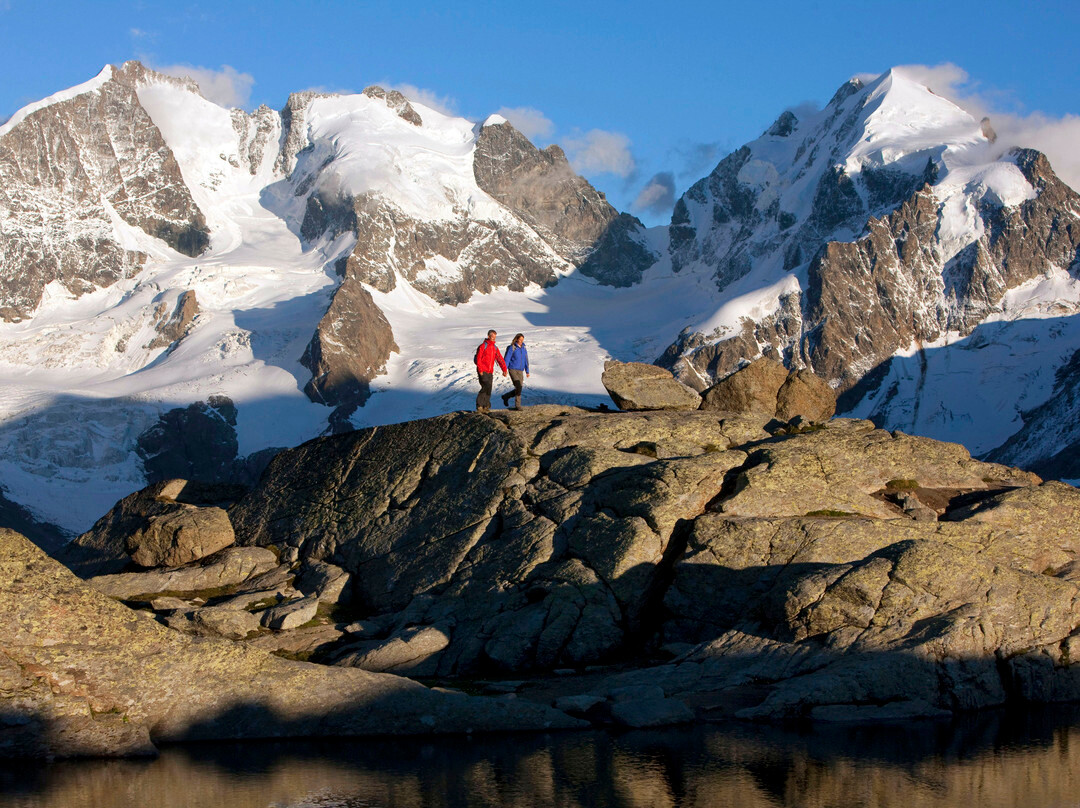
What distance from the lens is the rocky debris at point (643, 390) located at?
48.2 metres

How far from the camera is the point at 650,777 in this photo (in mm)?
23453

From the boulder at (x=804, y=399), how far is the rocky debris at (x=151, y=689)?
25.0 m

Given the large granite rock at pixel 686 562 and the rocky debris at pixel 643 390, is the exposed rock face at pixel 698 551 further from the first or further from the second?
the rocky debris at pixel 643 390

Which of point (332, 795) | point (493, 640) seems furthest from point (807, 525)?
point (332, 795)

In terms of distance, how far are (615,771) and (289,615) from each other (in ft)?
57.2

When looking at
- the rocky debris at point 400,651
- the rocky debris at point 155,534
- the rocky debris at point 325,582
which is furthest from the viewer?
the rocky debris at point 155,534

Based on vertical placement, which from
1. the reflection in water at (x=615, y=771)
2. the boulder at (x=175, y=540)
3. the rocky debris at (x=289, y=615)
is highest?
the boulder at (x=175, y=540)

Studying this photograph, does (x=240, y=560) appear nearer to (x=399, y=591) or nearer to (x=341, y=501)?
(x=341, y=501)

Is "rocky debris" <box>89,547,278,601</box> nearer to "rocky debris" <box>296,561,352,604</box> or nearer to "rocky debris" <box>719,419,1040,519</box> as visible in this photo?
"rocky debris" <box>296,561,352,604</box>

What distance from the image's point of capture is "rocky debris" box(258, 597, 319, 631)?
3841cm

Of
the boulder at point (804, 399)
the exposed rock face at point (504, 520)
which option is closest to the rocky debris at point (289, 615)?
the exposed rock face at point (504, 520)

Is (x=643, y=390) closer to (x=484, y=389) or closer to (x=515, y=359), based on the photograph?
(x=515, y=359)

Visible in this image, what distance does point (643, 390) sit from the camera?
48562 mm

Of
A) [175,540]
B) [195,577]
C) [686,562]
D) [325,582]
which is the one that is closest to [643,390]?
[686,562]
